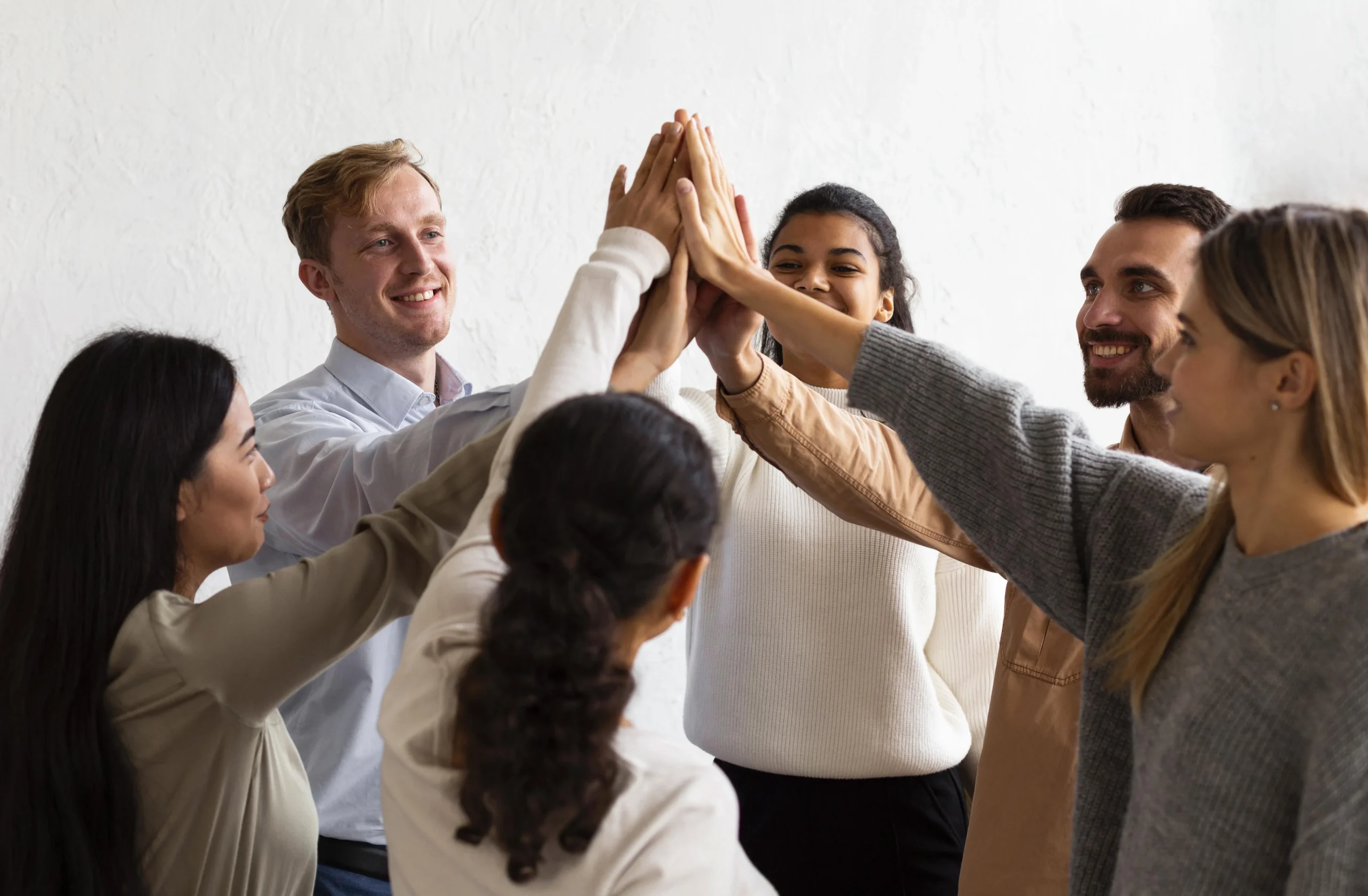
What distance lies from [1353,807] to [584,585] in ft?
1.68

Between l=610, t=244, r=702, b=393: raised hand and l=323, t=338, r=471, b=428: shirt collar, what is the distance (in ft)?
1.80

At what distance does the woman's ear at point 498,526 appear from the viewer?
89 centimetres

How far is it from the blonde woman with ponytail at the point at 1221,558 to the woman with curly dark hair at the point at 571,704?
299 millimetres

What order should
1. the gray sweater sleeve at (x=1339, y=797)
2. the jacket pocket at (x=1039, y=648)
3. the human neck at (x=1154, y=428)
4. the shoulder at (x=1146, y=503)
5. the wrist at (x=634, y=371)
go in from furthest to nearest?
the human neck at (x=1154, y=428) → the jacket pocket at (x=1039, y=648) → the wrist at (x=634, y=371) → the shoulder at (x=1146, y=503) → the gray sweater sleeve at (x=1339, y=797)

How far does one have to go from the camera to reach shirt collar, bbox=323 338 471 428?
1.78m

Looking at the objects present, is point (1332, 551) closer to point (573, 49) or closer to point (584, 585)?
point (584, 585)

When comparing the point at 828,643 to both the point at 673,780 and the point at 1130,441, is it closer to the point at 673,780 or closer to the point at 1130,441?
the point at 1130,441

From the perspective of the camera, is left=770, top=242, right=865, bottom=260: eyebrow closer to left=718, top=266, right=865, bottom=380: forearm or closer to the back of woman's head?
left=718, top=266, right=865, bottom=380: forearm

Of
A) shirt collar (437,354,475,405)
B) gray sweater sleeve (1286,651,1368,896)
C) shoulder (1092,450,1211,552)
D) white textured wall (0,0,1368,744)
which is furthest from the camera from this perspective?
white textured wall (0,0,1368,744)

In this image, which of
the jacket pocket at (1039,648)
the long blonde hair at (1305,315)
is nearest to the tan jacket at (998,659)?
the jacket pocket at (1039,648)

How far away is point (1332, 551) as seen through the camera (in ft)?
2.86

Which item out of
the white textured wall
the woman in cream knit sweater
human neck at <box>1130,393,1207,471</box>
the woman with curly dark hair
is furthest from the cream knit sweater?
the white textured wall

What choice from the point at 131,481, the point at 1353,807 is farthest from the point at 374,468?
the point at 1353,807

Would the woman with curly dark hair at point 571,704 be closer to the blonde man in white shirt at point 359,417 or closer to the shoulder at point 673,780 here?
the shoulder at point 673,780
